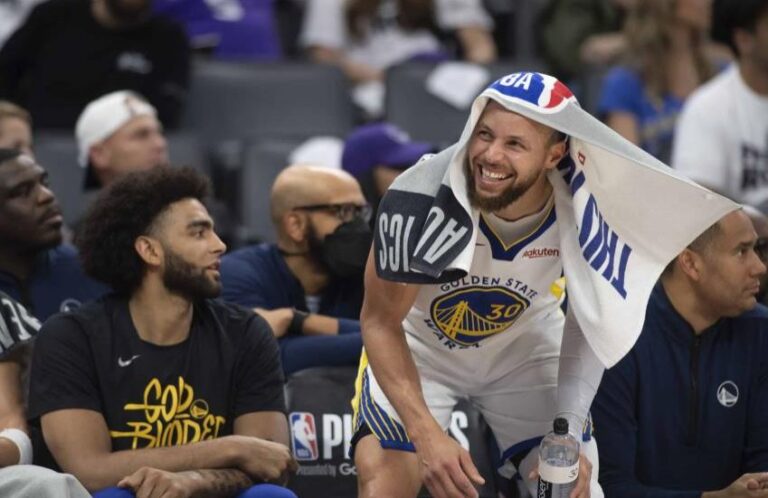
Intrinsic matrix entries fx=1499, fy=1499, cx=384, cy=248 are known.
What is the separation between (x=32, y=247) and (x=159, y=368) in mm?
997

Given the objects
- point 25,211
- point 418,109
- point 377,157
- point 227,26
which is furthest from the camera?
point 227,26

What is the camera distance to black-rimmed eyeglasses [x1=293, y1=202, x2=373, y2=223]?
204 inches

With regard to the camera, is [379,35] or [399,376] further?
[379,35]

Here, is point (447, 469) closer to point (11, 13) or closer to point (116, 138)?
point (116, 138)

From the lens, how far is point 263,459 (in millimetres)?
3967

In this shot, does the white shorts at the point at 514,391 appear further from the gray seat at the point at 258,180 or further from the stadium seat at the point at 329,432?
Answer: the gray seat at the point at 258,180

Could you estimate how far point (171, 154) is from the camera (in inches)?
252

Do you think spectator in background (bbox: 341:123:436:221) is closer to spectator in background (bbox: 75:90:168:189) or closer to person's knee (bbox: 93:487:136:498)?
spectator in background (bbox: 75:90:168:189)

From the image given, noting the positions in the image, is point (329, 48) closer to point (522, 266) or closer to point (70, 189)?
point (70, 189)

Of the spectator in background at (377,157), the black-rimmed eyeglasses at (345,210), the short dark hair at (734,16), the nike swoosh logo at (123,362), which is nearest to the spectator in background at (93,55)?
the spectator in background at (377,157)

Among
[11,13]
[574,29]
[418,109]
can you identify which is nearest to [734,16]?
[574,29]

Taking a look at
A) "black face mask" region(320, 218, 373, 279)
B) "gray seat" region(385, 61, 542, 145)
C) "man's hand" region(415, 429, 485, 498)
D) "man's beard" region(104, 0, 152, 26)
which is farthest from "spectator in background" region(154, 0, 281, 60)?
"man's hand" region(415, 429, 485, 498)

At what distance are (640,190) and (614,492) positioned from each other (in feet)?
3.05

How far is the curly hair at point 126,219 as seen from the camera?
4.23 meters
